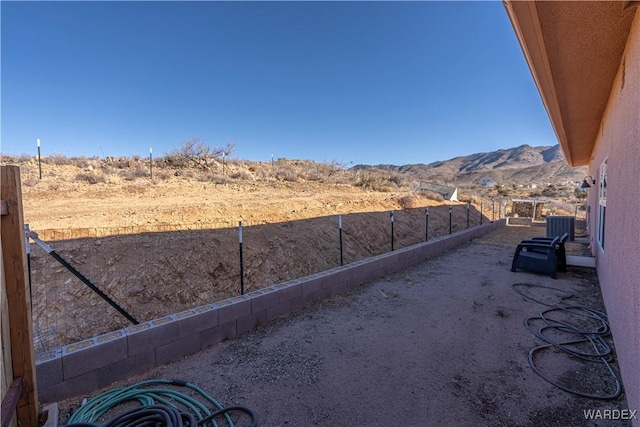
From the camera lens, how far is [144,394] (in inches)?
99.8

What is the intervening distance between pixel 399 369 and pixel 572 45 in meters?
3.54

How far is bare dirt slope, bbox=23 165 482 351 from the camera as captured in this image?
4438 millimetres

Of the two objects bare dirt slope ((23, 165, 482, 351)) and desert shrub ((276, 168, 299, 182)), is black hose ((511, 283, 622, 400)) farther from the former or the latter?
desert shrub ((276, 168, 299, 182))

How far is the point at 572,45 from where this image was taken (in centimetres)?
321

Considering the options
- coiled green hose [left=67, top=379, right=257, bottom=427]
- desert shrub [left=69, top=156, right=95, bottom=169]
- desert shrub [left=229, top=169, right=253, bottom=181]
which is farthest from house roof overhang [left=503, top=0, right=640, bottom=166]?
desert shrub [left=69, top=156, right=95, bottom=169]

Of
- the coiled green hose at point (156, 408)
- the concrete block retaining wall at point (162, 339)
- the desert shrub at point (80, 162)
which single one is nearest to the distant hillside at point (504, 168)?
the desert shrub at point (80, 162)

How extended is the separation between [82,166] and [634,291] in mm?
18112

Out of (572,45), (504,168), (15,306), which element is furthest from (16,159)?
(504,168)

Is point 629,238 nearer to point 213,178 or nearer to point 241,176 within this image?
point 213,178

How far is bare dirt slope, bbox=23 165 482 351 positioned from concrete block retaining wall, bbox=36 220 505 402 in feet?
4.63

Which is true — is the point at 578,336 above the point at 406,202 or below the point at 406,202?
below

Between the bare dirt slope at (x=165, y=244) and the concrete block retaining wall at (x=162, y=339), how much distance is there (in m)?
1.41

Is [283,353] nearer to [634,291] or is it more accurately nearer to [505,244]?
[634,291]

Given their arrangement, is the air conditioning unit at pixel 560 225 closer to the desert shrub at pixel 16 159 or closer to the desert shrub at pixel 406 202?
the desert shrub at pixel 406 202
